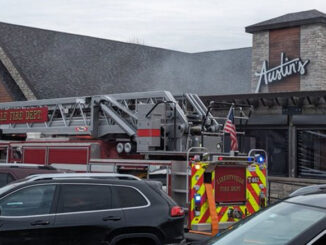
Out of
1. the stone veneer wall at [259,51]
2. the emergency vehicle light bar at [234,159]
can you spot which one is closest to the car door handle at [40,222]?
the emergency vehicle light bar at [234,159]

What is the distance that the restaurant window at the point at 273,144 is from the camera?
1909 centimetres

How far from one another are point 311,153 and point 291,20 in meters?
8.94

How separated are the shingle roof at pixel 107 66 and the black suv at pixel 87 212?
18.0m

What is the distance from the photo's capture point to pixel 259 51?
26812mm

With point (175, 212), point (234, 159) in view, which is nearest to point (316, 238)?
point (175, 212)

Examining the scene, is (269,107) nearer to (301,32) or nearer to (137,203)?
(301,32)

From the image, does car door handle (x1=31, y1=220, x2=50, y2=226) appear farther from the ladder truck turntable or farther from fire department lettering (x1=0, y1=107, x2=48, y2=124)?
fire department lettering (x1=0, y1=107, x2=48, y2=124)

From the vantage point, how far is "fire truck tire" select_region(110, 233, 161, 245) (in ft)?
23.1

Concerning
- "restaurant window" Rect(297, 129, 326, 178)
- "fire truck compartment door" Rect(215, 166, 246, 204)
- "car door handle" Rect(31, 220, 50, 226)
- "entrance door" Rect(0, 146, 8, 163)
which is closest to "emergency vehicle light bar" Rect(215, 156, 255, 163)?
"fire truck compartment door" Rect(215, 166, 246, 204)

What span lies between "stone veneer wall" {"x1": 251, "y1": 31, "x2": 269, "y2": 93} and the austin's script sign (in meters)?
Result: 0.24

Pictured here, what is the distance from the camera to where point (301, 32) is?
25.4m

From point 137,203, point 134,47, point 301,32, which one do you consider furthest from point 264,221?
point 134,47

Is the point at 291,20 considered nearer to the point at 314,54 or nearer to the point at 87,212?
the point at 314,54

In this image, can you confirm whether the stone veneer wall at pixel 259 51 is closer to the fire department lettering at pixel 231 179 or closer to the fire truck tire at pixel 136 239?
the fire department lettering at pixel 231 179
